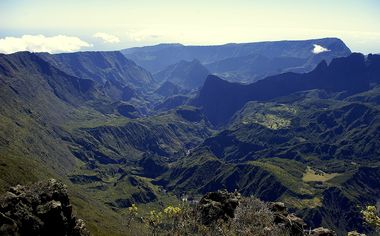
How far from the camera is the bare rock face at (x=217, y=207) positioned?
132 m

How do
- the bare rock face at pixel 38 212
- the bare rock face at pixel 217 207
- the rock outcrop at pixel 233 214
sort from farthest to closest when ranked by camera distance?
the bare rock face at pixel 217 207 → the rock outcrop at pixel 233 214 → the bare rock face at pixel 38 212

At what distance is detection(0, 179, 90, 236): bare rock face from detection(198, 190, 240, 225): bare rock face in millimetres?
40768

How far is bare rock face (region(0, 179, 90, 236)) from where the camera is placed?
8900 centimetres

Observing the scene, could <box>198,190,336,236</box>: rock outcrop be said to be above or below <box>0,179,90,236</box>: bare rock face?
below

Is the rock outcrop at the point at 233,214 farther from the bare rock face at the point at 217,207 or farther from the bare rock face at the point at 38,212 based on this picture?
the bare rock face at the point at 38,212

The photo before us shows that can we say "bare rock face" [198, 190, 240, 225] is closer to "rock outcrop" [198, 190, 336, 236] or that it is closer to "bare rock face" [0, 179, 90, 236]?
"rock outcrop" [198, 190, 336, 236]

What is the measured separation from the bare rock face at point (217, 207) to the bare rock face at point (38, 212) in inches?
1605

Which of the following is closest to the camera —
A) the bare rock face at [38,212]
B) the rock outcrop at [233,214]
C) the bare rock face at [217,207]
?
the bare rock face at [38,212]

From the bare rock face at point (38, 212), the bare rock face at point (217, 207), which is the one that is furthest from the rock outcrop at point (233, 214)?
the bare rock face at point (38, 212)

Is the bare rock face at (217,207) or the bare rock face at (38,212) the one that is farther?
the bare rock face at (217,207)

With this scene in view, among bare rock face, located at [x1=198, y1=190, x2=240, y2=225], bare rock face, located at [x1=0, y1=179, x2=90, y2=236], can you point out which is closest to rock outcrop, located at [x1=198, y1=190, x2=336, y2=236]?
bare rock face, located at [x1=198, y1=190, x2=240, y2=225]

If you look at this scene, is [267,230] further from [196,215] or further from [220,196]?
[220,196]

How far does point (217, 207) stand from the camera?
443 feet

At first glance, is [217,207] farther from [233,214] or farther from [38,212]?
[38,212]
